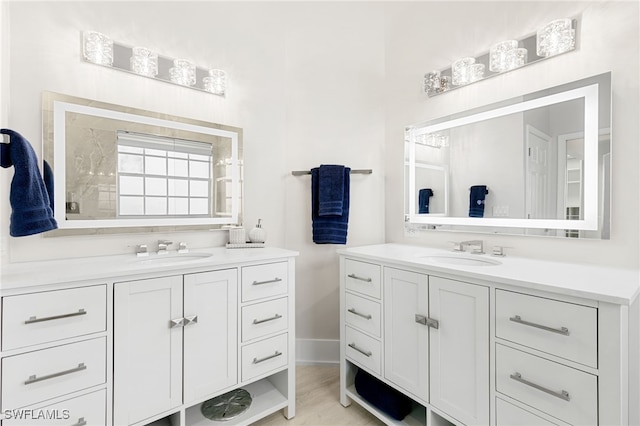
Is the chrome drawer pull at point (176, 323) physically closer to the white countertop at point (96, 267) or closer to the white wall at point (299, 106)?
the white countertop at point (96, 267)

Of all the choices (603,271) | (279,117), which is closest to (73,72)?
(279,117)

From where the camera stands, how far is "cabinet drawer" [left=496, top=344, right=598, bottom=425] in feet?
3.06

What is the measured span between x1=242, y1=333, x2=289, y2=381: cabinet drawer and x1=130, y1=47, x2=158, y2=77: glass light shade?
1.63m

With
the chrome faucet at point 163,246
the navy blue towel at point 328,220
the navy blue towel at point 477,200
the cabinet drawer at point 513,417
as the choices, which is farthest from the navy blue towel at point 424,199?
the chrome faucet at point 163,246

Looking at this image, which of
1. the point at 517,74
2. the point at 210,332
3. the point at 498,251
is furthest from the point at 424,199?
the point at 210,332

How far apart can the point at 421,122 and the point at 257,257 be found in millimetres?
1424

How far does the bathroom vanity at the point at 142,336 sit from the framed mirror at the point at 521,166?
3.61ft

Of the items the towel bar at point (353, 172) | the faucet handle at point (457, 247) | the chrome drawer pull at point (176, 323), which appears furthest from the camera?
the towel bar at point (353, 172)

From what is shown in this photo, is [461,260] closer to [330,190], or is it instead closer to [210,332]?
[330,190]

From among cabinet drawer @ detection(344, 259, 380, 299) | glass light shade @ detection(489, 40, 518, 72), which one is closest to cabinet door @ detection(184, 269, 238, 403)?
cabinet drawer @ detection(344, 259, 380, 299)

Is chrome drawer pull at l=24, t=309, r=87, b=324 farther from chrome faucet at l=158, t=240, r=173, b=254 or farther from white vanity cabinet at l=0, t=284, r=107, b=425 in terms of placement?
chrome faucet at l=158, t=240, r=173, b=254

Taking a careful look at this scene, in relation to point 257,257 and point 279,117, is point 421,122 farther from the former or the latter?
point 257,257

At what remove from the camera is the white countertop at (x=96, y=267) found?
107 centimetres

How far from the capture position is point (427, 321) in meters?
1.37
